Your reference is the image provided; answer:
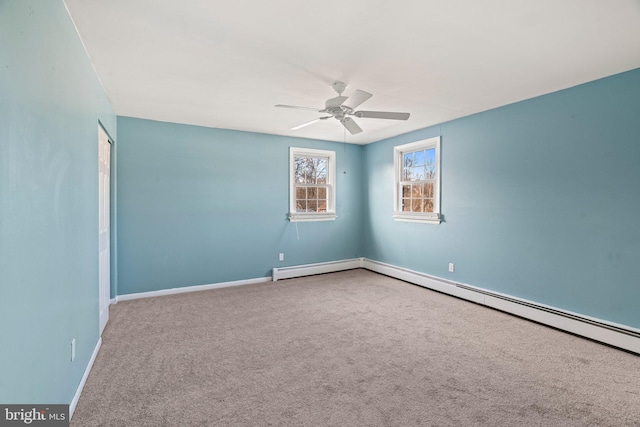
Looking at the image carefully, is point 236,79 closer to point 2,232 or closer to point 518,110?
point 2,232

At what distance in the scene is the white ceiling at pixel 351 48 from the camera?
1.95 m

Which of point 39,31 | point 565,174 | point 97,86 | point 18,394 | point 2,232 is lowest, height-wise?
point 18,394

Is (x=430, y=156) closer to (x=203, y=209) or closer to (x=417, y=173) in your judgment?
(x=417, y=173)

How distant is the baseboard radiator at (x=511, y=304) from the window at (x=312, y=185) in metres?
0.95

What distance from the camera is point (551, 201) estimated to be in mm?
3385

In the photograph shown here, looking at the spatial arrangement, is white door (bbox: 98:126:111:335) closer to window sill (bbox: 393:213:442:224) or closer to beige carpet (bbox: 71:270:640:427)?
beige carpet (bbox: 71:270:640:427)

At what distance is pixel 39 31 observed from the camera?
4.98 ft

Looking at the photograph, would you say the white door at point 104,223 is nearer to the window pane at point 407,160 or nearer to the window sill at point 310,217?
the window sill at point 310,217

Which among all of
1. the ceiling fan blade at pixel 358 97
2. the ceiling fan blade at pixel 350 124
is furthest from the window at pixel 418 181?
the ceiling fan blade at pixel 358 97

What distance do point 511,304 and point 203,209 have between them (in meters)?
4.37

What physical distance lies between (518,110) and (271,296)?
3956 millimetres

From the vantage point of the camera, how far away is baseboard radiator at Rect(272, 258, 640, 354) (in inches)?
113

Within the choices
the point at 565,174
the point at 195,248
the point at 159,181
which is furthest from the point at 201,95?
the point at 565,174

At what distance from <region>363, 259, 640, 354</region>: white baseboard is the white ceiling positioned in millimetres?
2354
